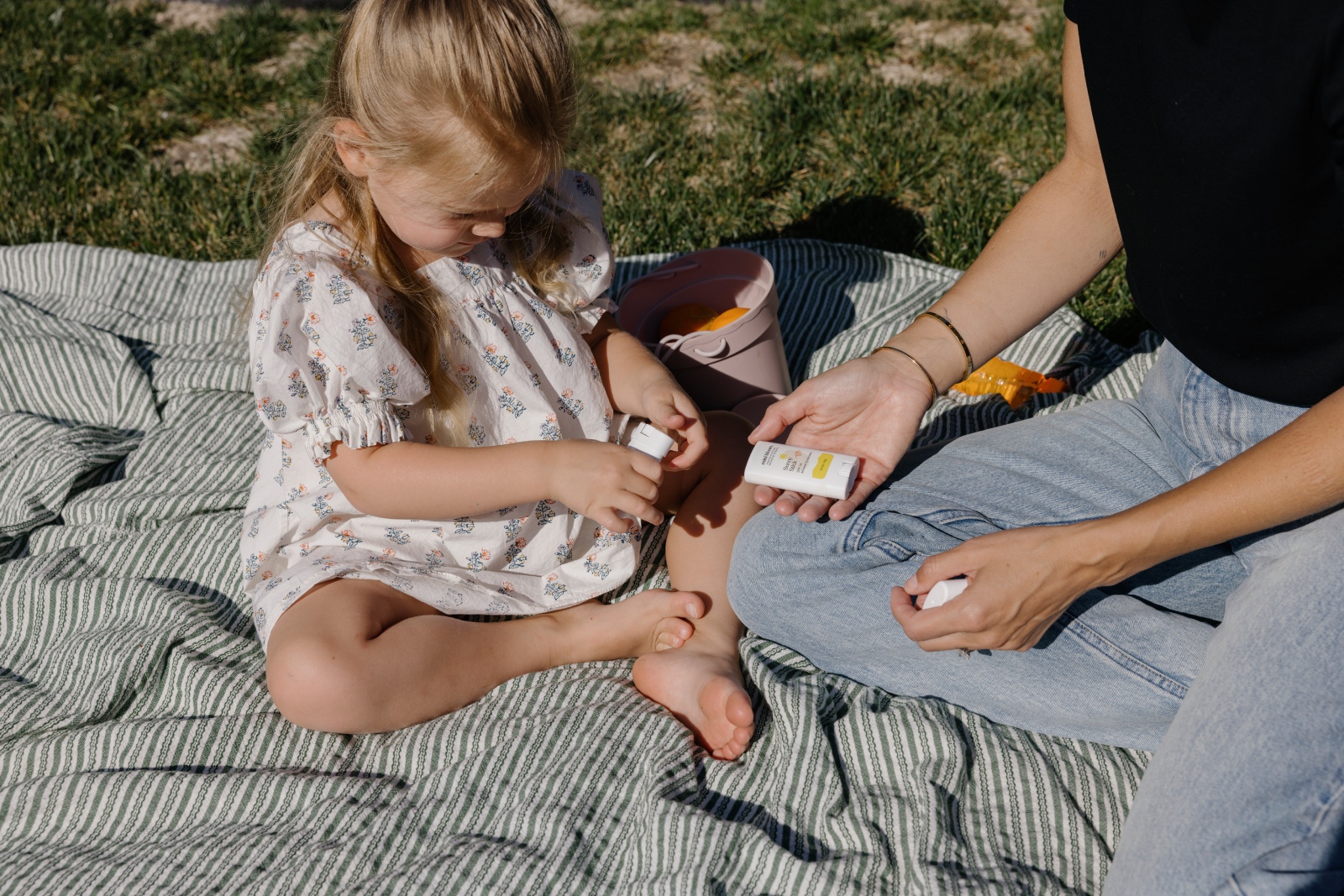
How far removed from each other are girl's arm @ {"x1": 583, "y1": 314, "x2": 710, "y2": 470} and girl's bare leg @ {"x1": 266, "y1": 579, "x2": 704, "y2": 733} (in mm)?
296

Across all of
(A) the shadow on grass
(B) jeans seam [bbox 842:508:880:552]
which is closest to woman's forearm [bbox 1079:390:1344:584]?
(B) jeans seam [bbox 842:508:880:552]

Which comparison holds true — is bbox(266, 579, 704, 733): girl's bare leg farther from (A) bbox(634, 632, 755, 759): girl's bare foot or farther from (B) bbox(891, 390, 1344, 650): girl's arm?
(B) bbox(891, 390, 1344, 650): girl's arm

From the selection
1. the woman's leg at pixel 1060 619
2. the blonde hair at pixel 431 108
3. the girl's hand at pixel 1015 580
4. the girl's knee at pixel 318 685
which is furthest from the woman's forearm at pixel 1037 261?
the girl's knee at pixel 318 685

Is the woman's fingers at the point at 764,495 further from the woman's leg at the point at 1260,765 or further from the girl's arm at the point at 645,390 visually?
the woman's leg at the point at 1260,765

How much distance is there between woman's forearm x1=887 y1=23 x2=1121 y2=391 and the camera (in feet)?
5.70

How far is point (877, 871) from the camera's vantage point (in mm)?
1395

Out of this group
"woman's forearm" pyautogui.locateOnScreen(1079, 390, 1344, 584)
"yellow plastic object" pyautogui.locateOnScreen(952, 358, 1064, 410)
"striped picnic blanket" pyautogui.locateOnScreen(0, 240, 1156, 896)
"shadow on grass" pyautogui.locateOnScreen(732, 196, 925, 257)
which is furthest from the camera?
"shadow on grass" pyautogui.locateOnScreen(732, 196, 925, 257)

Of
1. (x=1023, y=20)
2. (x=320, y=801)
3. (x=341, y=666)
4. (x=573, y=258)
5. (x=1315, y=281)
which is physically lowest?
(x=320, y=801)

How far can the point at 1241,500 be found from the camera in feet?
4.11

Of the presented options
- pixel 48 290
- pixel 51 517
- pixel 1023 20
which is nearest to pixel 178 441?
pixel 51 517

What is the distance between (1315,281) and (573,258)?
4.21ft

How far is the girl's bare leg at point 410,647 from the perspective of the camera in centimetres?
165

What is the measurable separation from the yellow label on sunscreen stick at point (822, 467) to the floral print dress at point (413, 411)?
440mm

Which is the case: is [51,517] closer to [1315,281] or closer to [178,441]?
[178,441]
